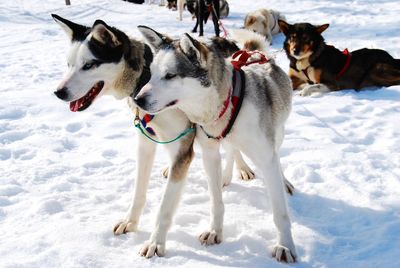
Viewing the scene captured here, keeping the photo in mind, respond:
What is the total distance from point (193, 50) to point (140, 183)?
111 cm

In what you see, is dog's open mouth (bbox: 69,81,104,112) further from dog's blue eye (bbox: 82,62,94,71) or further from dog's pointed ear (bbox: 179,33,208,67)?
dog's pointed ear (bbox: 179,33,208,67)

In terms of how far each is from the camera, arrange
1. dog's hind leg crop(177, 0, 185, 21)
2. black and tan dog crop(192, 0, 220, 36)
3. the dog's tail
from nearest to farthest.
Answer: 1. the dog's tail
2. black and tan dog crop(192, 0, 220, 36)
3. dog's hind leg crop(177, 0, 185, 21)

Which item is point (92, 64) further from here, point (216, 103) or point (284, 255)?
point (284, 255)

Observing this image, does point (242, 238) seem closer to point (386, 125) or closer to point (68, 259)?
point (68, 259)

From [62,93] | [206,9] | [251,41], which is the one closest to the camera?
[62,93]

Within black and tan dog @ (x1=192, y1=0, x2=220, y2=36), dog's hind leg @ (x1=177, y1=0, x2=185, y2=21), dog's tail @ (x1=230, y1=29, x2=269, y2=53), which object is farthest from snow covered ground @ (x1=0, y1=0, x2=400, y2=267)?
dog's hind leg @ (x1=177, y1=0, x2=185, y2=21)

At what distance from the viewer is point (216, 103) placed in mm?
2494

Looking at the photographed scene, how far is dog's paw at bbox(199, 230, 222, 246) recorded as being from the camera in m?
2.75

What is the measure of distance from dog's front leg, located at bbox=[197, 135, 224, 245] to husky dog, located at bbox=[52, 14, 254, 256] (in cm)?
13

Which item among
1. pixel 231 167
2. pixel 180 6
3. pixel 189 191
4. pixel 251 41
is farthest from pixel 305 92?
pixel 180 6

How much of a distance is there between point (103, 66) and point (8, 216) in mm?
1366

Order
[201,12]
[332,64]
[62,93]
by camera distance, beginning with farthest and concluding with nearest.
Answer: [201,12] < [332,64] < [62,93]

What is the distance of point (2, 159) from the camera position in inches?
155

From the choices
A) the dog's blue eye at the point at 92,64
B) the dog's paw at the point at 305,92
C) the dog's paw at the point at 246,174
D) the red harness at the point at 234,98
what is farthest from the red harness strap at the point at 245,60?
the dog's paw at the point at 305,92
